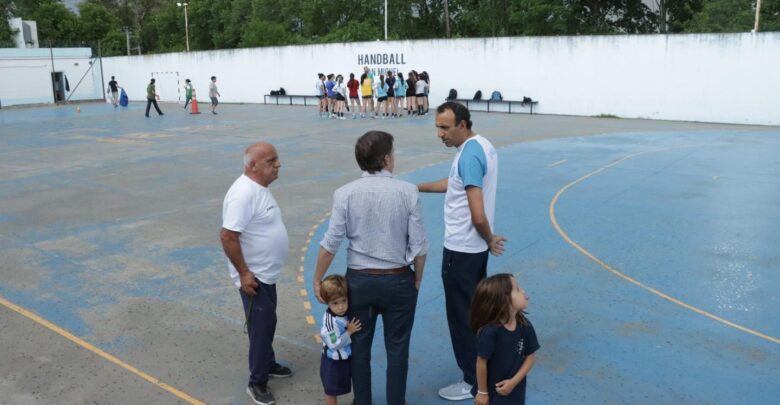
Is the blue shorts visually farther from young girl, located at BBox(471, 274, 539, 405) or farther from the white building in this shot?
the white building

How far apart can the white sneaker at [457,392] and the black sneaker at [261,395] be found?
3.81 ft

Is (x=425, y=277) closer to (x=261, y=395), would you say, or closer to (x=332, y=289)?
(x=261, y=395)

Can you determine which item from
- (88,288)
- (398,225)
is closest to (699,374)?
(398,225)

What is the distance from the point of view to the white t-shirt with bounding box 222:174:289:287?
3994mm

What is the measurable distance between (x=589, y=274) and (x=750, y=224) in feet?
11.6

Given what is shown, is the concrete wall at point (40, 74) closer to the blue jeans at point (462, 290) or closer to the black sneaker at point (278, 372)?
the black sneaker at point (278, 372)

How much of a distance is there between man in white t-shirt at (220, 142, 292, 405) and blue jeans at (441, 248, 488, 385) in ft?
3.67

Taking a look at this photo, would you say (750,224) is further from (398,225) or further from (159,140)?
(159,140)

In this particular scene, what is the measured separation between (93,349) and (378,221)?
9.94ft

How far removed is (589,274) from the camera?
22.8ft

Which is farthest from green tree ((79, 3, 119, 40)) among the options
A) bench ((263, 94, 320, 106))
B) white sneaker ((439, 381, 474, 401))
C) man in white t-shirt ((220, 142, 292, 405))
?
white sneaker ((439, 381, 474, 401))

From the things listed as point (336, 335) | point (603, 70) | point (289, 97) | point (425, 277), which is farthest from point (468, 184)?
point (289, 97)

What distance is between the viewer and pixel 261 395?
441 cm

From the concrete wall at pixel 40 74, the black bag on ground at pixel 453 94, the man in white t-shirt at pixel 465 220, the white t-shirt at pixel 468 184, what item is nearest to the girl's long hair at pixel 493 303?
the man in white t-shirt at pixel 465 220
